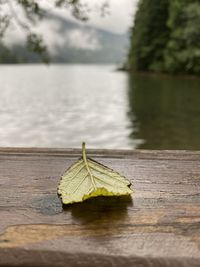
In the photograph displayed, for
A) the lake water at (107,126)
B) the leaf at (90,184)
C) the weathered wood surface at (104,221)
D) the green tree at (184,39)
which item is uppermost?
the green tree at (184,39)

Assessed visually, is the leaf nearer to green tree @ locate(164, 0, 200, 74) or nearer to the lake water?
the lake water

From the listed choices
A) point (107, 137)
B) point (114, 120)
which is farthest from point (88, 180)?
point (114, 120)

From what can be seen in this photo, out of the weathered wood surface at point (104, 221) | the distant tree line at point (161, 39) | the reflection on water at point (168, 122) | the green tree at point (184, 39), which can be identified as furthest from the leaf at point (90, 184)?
the distant tree line at point (161, 39)

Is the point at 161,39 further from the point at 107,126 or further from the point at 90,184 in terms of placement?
the point at 90,184

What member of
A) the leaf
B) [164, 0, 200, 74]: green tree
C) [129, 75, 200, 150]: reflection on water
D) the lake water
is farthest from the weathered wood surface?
[164, 0, 200, 74]: green tree

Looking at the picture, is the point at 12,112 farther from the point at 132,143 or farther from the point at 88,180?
the point at 88,180

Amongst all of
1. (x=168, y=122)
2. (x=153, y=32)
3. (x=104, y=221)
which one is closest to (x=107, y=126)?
(x=168, y=122)

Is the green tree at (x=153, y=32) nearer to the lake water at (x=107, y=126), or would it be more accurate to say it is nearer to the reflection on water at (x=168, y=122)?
the reflection on water at (x=168, y=122)
